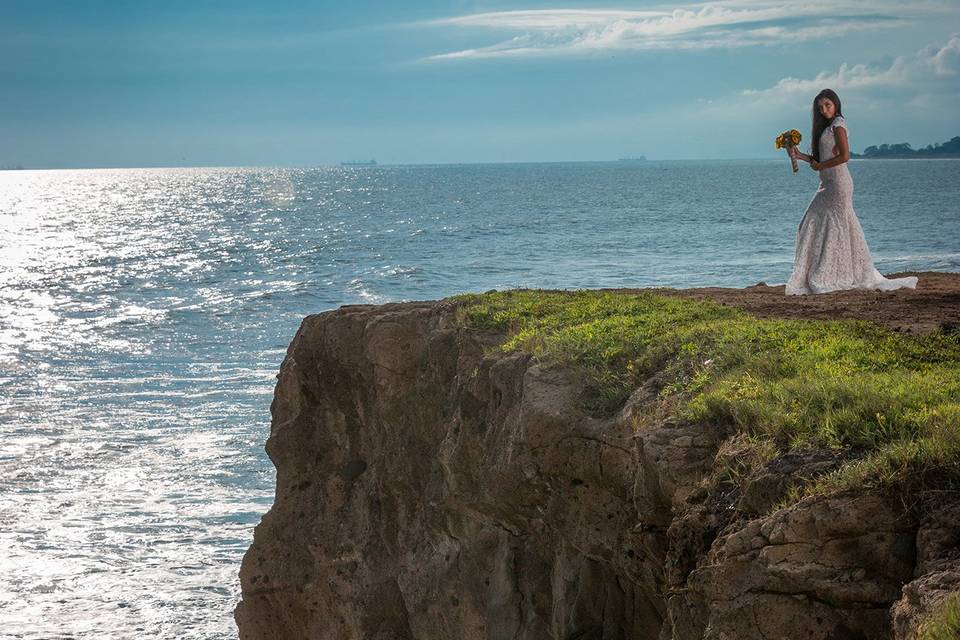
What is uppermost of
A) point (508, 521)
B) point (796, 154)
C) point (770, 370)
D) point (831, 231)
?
point (796, 154)

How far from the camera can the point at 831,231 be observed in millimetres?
14312

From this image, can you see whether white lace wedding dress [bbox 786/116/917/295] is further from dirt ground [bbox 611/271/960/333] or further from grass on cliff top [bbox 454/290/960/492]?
grass on cliff top [bbox 454/290/960/492]

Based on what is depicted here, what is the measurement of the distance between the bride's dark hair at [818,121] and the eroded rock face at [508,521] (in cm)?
659

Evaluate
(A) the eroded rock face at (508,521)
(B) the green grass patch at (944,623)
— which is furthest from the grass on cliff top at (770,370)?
(B) the green grass patch at (944,623)

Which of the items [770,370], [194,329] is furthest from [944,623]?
[194,329]

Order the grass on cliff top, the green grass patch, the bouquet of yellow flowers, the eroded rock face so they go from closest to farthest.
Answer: the green grass patch, the eroded rock face, the grass on cliff top, the bouquet of yellow flowers

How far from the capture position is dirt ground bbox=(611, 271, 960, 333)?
34.9ft

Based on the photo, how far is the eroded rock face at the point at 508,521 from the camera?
489cm

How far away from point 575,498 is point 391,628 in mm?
3095

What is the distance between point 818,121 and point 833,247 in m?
1.62

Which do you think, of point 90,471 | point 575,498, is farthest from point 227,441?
point 575,498

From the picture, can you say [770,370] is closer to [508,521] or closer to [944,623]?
[508,521]

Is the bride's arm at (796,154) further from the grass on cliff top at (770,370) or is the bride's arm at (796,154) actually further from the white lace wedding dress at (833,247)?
the grass on cliff top at (770,370)

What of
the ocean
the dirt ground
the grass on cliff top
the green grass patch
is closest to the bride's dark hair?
the dirt ground
